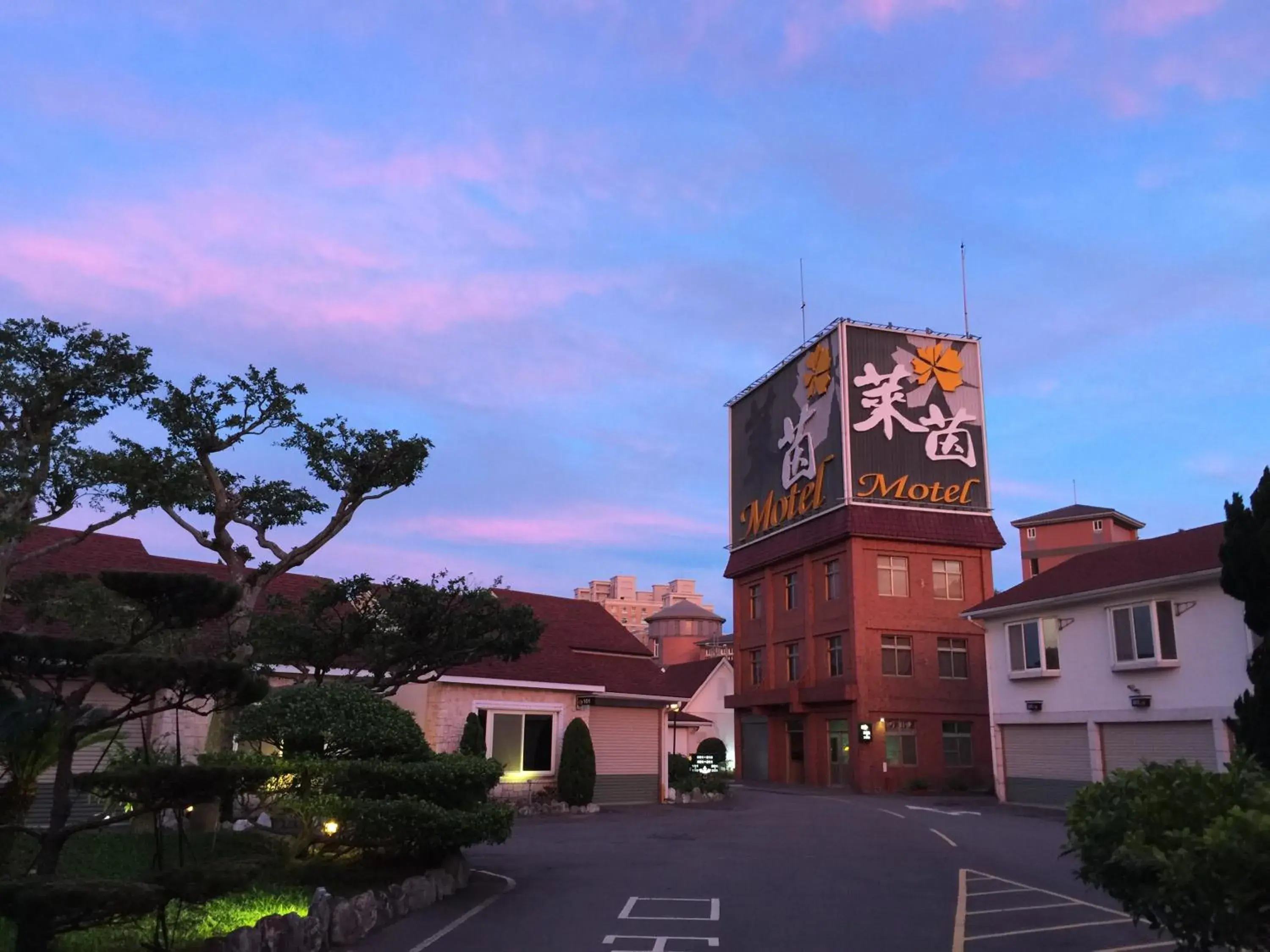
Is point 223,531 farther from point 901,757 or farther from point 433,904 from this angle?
point 901,757

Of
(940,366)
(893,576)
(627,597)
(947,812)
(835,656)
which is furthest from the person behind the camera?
(627,597)

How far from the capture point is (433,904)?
11.6m

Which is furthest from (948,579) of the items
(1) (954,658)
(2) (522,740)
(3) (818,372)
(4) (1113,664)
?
(2) (522,740)

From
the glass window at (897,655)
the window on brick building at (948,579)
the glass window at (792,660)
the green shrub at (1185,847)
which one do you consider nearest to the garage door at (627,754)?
the glass window at (897,655)

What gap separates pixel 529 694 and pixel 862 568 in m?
18.0

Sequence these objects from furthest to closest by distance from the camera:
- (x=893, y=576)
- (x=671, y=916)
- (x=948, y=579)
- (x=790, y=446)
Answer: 1. (x=790, y=446)
2. (x=948, y=579)
3. (x=893, y=576)
4. (x=671, y=916)

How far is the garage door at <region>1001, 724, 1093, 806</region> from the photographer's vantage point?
2781 cm

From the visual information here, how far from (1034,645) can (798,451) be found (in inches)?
622

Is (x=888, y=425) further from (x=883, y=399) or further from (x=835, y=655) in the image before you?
(x=835, y=655)

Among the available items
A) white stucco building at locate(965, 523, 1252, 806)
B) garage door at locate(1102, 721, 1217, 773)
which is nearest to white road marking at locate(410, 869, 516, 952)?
white stucco building at locate(965, 523, 1252, 806)

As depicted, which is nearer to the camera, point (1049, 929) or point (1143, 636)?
point (1049, 929)

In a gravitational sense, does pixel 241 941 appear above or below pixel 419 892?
above

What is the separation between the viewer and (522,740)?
81.9 ft

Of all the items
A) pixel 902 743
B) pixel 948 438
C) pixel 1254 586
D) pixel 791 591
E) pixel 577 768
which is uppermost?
pixel 948 438
